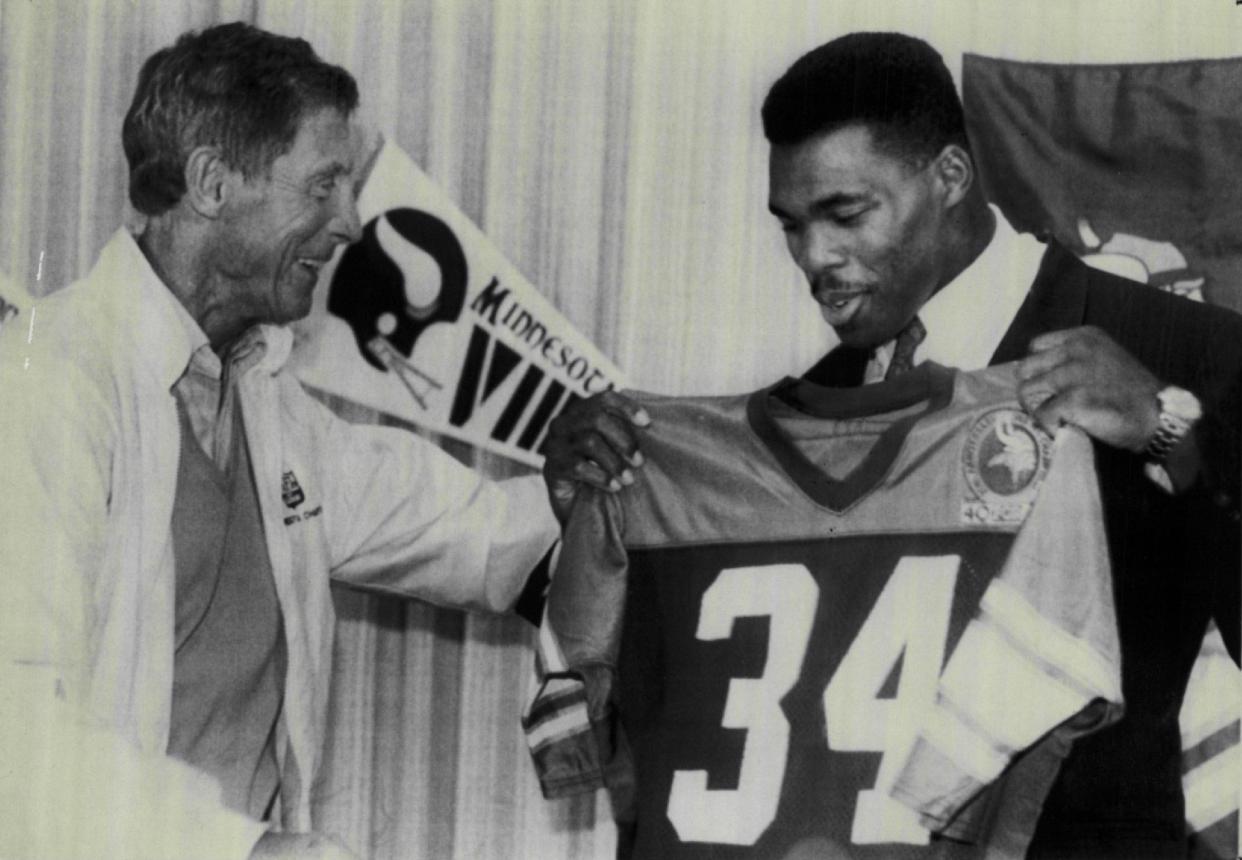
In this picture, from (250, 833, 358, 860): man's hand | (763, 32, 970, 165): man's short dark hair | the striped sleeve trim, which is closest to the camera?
the striped sleeve trim

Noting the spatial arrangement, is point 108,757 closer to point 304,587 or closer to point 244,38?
point 304,587

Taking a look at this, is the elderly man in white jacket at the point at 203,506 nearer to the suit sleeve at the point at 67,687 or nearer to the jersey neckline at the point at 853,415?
the suit sleeve at the point at 67,687

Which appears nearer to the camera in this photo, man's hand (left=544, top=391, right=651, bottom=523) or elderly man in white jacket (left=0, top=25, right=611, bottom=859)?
elderly man in white jacket (left=0, top=25, right=611, bottom=859)

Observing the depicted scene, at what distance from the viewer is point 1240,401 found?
9.56 ft

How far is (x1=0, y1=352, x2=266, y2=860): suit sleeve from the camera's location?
9.06 feet

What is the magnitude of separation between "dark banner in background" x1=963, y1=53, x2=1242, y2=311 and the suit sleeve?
1508 mm

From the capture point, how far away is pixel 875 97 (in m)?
2.90

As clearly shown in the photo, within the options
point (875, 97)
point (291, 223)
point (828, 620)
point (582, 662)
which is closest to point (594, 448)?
point (582, 662)

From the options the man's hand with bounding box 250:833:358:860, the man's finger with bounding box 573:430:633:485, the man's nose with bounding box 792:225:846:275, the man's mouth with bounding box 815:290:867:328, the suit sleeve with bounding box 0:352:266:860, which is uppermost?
the man's nose with bounding box 792:225:846:275

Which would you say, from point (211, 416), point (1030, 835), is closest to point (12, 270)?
point (211, 416)

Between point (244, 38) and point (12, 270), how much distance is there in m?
0.54

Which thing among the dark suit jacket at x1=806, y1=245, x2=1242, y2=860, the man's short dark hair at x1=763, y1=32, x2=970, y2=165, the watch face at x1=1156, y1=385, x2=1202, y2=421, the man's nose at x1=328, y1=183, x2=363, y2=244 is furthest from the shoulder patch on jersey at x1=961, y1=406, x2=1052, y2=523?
the man's nose at x1=328, y1=183, x2=363, y2=244

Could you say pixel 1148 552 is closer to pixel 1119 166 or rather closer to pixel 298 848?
pixel 1119 166

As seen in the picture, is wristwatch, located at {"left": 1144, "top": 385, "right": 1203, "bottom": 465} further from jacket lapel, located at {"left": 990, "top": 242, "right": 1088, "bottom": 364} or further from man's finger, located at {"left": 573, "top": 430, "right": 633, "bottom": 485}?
man's finger, located at {"left": 573, "top": 430, "right": 633, "bottom": 485}
